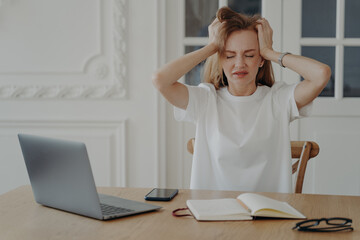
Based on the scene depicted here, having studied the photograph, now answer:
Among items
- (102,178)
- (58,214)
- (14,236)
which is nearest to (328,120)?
(102,178)

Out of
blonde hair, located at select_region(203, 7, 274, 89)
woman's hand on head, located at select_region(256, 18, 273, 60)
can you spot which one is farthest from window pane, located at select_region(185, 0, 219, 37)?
woman's hand on head, located at select_region(256, 18, 273, 60)

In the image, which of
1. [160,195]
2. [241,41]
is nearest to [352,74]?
[241,41]

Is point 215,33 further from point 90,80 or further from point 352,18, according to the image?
point 352,18

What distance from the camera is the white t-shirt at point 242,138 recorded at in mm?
1833

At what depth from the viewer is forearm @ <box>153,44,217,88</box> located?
186 centimetres

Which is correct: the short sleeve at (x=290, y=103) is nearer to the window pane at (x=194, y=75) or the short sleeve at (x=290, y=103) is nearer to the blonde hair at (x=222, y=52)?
the blonde hair at (x=222, y=52)

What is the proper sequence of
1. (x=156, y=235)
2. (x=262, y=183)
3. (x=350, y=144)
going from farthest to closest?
(x=350, y=144) → (x=262, y=183) → (x=156, y=235)

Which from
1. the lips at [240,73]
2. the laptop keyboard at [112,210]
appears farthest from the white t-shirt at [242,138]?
the laptop keyboard at [112,210]

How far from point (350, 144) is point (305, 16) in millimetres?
825

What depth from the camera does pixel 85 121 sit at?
116 inches

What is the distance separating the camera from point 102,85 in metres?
2.93

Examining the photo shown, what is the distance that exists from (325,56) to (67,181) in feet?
6.94

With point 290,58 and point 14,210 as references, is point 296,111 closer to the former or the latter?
point 290,58

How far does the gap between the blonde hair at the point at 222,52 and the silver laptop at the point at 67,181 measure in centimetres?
80
